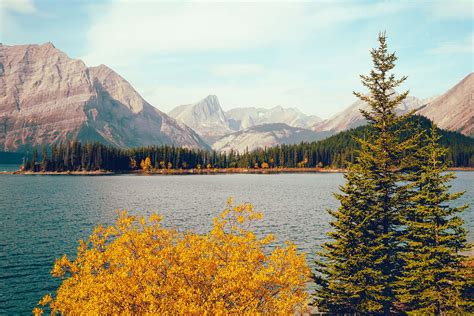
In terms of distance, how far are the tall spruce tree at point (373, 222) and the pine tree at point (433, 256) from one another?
2128 mm

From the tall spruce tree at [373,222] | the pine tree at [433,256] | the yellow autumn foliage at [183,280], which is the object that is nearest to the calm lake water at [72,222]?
the tall spruce tree at [373,222]

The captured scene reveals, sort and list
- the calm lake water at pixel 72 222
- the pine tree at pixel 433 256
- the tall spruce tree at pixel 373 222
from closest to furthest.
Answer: the pine tree at pixel 433 256 < the tall spruce tree at pixel 373 222 < the calm lake water at pixel 72 222

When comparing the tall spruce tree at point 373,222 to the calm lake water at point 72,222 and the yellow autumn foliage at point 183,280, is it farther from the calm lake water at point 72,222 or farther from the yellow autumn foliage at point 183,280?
the calm lake water at point 72,222

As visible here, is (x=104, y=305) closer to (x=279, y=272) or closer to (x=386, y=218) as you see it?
(x=279, y=272)

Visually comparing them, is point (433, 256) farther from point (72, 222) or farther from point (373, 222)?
point (72, 222)

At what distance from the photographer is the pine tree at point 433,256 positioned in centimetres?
2880

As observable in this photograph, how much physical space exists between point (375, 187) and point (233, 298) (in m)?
22.8

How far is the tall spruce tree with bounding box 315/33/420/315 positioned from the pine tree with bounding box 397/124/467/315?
6.98 feet

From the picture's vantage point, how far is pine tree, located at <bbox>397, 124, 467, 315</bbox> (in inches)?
1134

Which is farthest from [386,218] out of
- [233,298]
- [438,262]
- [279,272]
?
[233,298]

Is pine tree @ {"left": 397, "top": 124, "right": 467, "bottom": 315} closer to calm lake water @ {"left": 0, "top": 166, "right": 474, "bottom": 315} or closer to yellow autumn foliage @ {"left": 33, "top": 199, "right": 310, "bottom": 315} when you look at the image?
yellow autumn foliage @ {"left": 33, "top": 199, "right": 310, "bottom": 315}

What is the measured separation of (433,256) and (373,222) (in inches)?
235

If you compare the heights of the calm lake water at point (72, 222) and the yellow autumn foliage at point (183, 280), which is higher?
the yellow autumn foliage at point (183, 280)

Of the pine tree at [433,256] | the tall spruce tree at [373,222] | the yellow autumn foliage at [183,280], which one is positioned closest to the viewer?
the yellow autumn foliage at [183,280]
